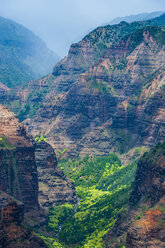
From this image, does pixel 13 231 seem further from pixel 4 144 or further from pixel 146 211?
pixel 4 144

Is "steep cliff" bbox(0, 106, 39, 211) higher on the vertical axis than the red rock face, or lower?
lower

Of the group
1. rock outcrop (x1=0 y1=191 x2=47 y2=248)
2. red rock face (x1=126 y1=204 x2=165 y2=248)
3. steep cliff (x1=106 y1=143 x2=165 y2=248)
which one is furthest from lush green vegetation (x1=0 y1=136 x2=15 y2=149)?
red rock face (x1=126 y1=204 x2=165 y2=248)

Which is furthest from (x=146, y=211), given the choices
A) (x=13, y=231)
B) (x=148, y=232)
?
(x=13, y=231)

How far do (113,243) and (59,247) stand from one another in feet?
80.2

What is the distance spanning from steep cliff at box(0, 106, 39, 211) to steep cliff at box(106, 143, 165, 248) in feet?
94.2

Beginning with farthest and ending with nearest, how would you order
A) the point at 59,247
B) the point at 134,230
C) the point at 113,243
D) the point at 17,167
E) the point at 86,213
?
the point at 86,213, the point at 17,167, the point at 59,247, the point at 113,243, the point at 134,230

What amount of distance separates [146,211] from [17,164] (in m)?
54.9

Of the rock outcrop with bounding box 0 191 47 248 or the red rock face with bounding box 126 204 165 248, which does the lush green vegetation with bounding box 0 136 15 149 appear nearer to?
the rock outcrop with bounding box 0 191 47 248

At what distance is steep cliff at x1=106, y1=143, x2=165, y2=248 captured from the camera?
392ft

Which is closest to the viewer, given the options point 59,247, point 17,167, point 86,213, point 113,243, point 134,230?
point 134,230

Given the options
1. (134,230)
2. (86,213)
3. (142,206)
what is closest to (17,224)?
(134,230)

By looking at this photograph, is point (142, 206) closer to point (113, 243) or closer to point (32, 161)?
point (113, 243)

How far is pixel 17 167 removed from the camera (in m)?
176

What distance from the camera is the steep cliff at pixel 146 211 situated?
119438 mm
